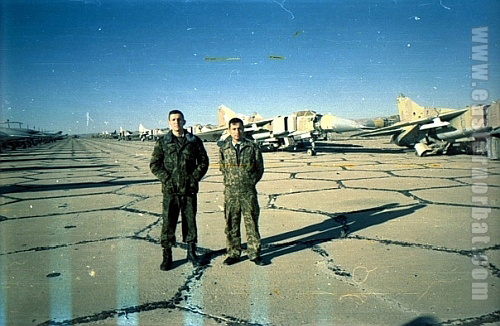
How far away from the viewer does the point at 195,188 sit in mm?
2846

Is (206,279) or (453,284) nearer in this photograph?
(453,284)

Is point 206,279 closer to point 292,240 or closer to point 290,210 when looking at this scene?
point 292,240

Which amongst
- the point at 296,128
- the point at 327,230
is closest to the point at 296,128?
the point at 296,128

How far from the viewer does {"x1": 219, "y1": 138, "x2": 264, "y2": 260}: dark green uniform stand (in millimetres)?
2826

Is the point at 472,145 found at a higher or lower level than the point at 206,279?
higher

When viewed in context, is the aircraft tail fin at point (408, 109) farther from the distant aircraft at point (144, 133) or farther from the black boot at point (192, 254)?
the distant aircraft at point (144, 133)

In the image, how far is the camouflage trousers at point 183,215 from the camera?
2820 millimetres

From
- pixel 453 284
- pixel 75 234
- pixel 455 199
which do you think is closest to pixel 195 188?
pixel 75 234

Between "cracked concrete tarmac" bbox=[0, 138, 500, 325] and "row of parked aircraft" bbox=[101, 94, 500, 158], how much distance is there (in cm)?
854

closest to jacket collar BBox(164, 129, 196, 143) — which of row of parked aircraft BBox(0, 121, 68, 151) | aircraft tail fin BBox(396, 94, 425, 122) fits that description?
aircraft tail fin BBox(396, 94, 425, 122)

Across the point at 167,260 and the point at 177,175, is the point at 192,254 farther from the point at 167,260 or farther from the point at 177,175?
the point at 177,175

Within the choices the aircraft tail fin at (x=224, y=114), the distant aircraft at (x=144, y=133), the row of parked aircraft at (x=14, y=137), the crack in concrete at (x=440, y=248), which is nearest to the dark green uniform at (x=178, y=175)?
the crack in concrete at (x=440, y=248)

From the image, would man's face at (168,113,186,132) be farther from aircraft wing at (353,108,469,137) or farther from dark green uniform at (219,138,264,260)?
aircraft wing at (353,108,469,137)

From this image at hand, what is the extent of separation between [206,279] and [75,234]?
2.15 m
